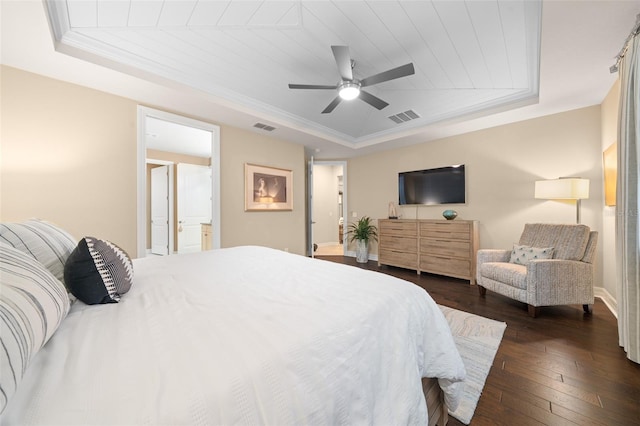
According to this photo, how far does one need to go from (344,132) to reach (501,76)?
2.45 meters

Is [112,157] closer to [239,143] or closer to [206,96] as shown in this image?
[206,96]

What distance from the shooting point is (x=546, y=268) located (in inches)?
98.0

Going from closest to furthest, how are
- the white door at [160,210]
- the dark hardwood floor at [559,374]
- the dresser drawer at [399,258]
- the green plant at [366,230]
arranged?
1. the dark hardwood floor at [559,374]
2. the dresser drawer at [399,258]
3. the white door at [160,210]
4. the green plant at [366,230]

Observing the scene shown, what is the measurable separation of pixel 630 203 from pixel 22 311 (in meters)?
3.20

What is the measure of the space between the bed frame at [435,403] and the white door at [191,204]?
16.5 ft

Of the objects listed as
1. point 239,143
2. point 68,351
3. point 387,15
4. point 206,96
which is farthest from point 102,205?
point 387,15

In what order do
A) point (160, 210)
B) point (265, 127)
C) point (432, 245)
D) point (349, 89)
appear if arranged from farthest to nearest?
point (160, 210) → point (432, 245) → point (265, 127) → point (349, 89)

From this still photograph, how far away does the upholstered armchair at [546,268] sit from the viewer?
8.18 feet

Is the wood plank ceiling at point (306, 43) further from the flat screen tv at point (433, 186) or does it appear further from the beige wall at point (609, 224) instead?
the flat screen tv at point (433, 186)

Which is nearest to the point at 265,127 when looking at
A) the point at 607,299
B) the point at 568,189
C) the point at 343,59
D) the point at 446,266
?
the point at 343,59

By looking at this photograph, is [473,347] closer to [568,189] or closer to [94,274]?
[568,189]

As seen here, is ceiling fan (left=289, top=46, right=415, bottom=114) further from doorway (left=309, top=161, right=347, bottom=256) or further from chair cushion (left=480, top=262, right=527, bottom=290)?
doorway (left=309, top=161, right=347, bottom=256)

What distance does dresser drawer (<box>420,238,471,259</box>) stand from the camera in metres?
3.78

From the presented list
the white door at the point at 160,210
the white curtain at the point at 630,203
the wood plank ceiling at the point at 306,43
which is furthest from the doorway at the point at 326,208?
the white curtain at the point at 630,203
